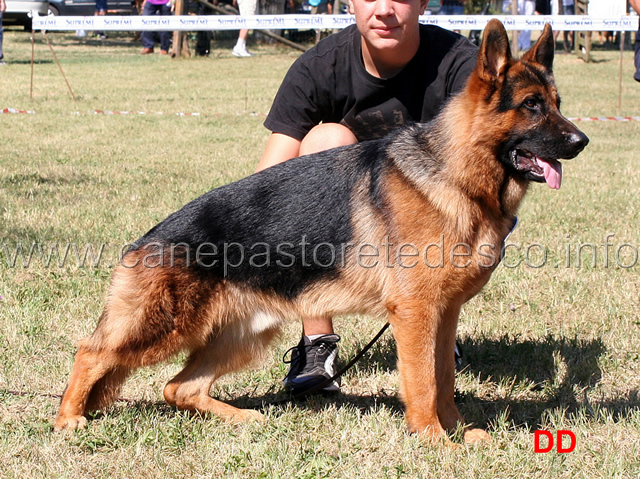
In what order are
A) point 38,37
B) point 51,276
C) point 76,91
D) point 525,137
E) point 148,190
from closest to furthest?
point 525,137, point 51,276, point 148,190, point 76,91, point 38,37

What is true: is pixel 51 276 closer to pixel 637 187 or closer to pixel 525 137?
pixel 525 137

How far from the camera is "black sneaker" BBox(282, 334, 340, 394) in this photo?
364cm

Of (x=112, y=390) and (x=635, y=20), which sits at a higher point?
(x=635, y=20)

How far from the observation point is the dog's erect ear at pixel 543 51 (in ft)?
9.80

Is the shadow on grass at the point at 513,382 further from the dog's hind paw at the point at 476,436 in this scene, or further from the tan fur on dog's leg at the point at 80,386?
the tan fur on dog's leg at the point at 80,386

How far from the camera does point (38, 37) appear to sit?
26.6 m

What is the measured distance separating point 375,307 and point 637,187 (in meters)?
5.49

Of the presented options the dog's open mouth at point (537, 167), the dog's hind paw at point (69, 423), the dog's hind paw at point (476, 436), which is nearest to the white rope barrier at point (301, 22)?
the dog's open mouth at point (537, 167)

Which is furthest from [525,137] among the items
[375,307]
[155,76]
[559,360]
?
[155,76]

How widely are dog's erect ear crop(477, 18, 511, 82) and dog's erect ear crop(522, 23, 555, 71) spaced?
254 millimetres

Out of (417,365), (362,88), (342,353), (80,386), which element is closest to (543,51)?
(362,88)

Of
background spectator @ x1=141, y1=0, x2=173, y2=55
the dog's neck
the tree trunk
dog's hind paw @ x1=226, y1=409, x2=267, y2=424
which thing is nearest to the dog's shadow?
dog's hind paw @ x1=226, y1=409, x2=267, y2=424

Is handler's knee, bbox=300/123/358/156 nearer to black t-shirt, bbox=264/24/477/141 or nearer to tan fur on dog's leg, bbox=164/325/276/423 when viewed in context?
black t-shirt, bbox=264/24/477/141

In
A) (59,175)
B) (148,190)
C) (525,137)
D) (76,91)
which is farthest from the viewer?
(76,91)
